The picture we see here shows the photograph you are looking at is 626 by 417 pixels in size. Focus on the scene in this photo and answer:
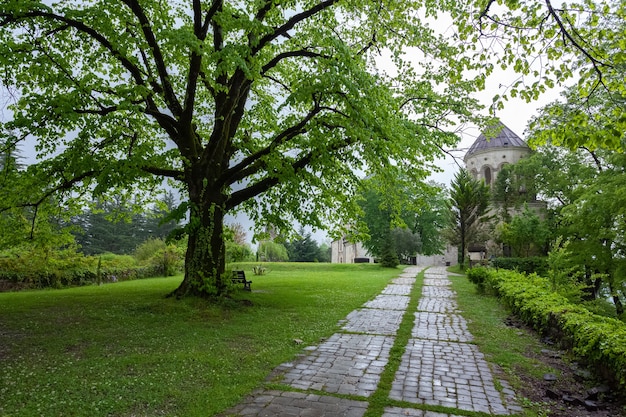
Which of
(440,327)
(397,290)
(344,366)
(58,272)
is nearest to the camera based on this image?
(344,366)

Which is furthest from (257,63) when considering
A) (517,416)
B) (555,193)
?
(555,193)

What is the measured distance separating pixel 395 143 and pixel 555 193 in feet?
102

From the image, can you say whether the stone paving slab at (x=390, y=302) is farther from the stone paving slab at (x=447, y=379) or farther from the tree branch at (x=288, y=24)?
the tree branch at (x=288, y=24)

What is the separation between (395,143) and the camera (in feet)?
Answer: 28.5

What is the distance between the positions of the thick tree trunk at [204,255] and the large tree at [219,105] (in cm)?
4

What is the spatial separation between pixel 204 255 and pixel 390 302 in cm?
643

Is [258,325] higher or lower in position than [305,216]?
lower

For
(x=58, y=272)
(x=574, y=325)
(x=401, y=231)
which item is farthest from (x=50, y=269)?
(x=401, y=231)

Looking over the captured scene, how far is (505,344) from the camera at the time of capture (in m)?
7.89

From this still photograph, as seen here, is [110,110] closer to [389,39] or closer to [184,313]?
[184,313]

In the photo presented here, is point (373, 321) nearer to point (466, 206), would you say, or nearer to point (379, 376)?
point (379, 376)

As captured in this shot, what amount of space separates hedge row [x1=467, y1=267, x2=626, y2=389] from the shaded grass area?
0.44 m

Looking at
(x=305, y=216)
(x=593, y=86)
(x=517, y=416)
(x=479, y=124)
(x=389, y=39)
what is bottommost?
(x=517, y=416)

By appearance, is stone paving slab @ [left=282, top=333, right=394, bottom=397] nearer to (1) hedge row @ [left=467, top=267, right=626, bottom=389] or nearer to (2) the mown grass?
(2) the mown grass
